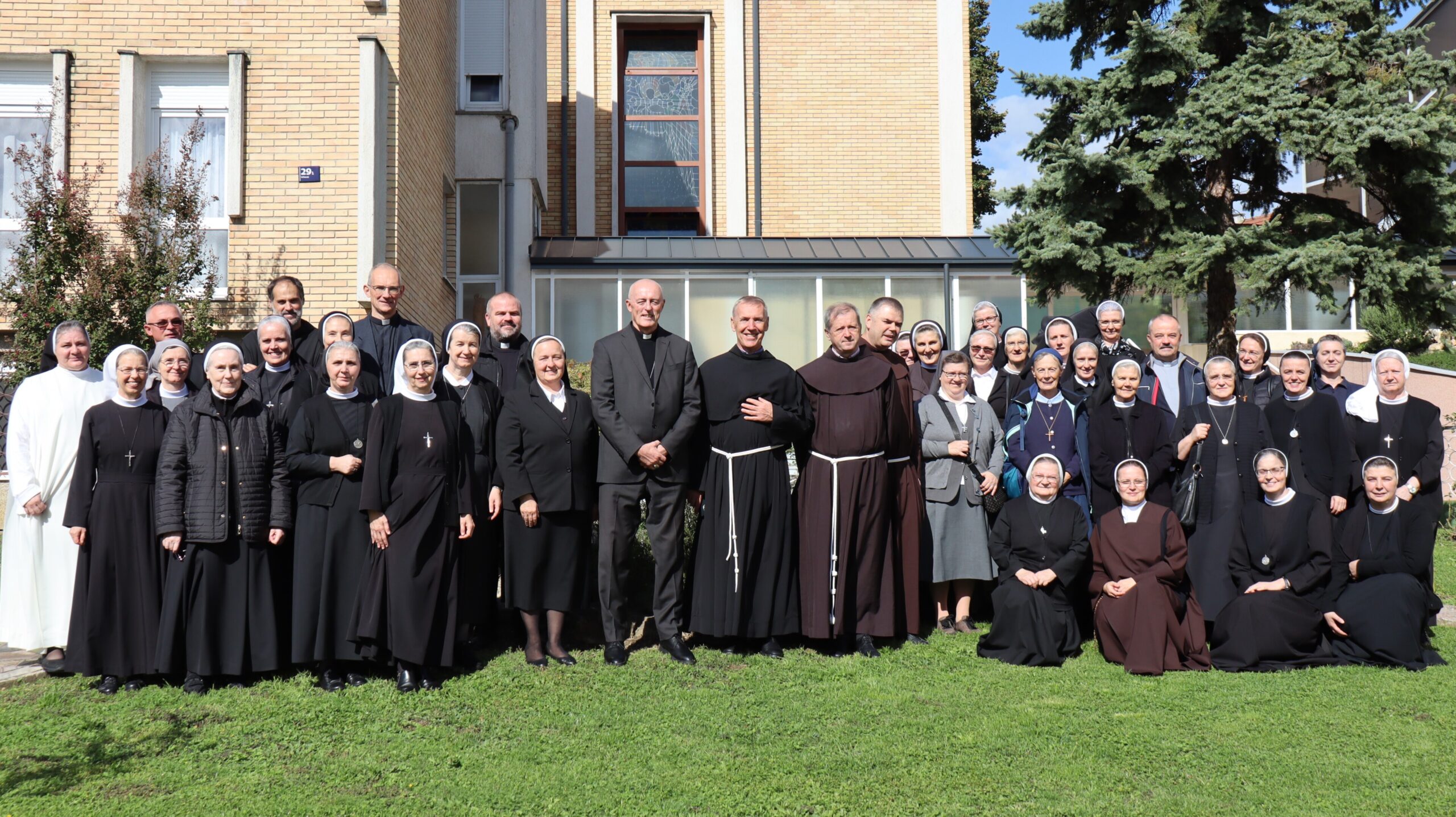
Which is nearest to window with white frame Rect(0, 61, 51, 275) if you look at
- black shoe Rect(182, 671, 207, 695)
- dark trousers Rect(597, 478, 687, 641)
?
black shoe Rect(182, 671, 207, 695)

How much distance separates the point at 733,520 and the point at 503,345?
6.51 feet

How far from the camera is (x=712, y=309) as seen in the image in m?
17.5

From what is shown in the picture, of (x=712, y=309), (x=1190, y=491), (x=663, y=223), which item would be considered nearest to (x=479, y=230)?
(x=712, y=309)

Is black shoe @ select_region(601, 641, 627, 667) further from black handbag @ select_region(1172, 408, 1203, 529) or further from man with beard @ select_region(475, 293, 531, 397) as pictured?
black handbag @ select_region(1172, 408, 1203, 529)

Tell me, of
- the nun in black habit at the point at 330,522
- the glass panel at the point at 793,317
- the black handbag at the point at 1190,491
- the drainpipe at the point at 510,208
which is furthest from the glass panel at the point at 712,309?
the nun in black habit at the point at 330,522

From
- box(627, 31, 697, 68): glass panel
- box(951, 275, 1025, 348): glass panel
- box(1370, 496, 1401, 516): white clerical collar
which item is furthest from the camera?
box(627, 31, 697, 68): glass panel

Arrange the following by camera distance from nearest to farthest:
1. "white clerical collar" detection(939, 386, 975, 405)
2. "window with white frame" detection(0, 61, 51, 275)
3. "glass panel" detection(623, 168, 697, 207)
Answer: "white clerical collar" detection(939, 386, 975, 405) < "window with white frame" detection(0, 61, 51, 275) < "glass panel" detection(623, 168, 697, 207)

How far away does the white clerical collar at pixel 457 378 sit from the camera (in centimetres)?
673

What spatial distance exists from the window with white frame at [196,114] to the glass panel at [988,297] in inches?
412

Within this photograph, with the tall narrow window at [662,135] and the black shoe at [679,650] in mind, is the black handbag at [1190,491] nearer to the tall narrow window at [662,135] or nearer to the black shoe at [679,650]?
the black shoe at [679,650]

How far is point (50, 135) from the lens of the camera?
39.0 ft

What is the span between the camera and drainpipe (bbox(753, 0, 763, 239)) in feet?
69.4

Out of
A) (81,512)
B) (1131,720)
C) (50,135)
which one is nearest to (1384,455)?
(1131,720)

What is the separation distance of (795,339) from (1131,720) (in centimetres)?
1230
